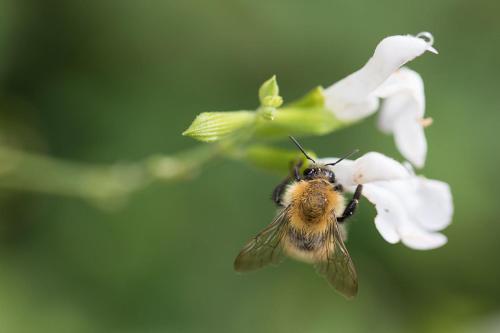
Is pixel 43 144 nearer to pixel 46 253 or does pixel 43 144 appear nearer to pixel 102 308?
pixel 46 253

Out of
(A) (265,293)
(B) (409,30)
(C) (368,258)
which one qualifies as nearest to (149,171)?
(A) (265,293)

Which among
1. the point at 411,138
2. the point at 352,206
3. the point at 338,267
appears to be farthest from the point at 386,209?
the point at 411,138

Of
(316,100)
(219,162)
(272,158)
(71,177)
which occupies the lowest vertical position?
(272,158)

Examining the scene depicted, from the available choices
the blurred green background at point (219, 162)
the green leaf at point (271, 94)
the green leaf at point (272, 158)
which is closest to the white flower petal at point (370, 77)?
the green leaf at point (272, 158)

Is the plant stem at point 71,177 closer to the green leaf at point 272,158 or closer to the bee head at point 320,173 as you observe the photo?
the green leaf at point 272,158

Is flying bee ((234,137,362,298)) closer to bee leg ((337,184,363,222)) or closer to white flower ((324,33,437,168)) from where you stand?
bee leg ((337,184,363,222))

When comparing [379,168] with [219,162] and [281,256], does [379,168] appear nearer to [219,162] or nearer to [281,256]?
[281,256]

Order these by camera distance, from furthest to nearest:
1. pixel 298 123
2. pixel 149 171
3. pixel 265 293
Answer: pixel 265 293 → pixel 149 171 → pixel 298 123
